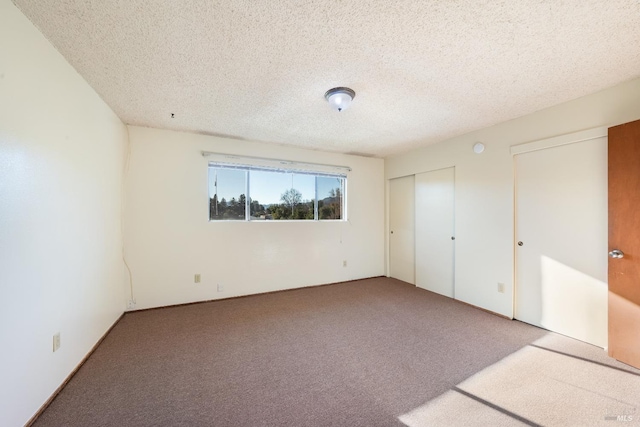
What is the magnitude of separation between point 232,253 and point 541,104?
13.6 ft

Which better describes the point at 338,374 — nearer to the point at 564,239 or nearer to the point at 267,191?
the point at 564,239

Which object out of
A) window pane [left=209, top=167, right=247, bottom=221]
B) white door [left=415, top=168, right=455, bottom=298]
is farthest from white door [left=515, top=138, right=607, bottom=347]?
window pane [left=209, top=167, right=247, bottom=221]

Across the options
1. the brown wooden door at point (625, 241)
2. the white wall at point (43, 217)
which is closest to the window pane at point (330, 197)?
the white wall at point (43, 217)

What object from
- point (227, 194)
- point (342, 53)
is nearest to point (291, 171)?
point (227, 194)

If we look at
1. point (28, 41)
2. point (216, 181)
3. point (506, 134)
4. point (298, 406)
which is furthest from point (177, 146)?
point (506, 134)

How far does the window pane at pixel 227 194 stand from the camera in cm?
365

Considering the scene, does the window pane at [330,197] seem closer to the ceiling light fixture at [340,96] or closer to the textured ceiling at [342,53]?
the textured ceiling at [342,53]

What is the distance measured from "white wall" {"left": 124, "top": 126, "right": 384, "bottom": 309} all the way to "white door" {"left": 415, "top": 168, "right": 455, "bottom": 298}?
52.8 inches

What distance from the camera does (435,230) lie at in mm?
4012

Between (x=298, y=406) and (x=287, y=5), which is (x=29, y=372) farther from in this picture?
(x=287, y=5)

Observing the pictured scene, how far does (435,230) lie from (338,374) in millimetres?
2850

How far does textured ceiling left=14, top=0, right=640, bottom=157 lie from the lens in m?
1.41

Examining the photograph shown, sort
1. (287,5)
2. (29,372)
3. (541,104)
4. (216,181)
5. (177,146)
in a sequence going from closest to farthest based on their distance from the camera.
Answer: (287,5) < (29,372) < (541,104) < (177,146) < (216,181)

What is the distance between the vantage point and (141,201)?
3.21m
